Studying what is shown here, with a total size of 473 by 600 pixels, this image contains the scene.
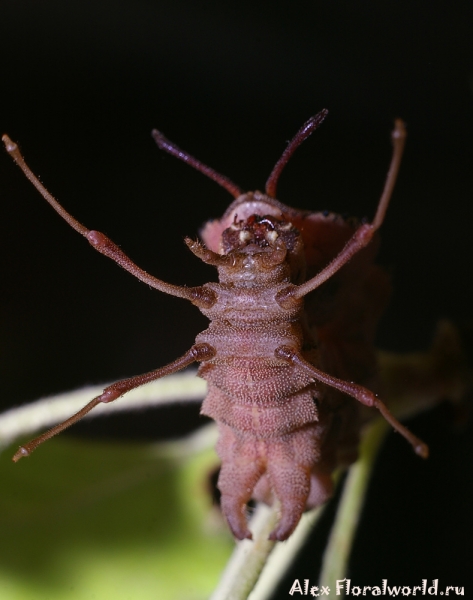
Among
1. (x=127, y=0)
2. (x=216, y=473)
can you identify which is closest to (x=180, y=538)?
(x=216, y=473)

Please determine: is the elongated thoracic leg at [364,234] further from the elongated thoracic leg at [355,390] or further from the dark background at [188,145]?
the dark background at [188,145]

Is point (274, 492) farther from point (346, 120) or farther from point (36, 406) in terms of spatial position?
point (346, 120)

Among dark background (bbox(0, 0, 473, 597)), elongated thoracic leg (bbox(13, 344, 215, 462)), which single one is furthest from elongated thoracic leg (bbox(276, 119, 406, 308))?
dark background (bbox(0, 0, 473, 597))

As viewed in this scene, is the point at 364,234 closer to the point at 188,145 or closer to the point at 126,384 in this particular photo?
the point at 126,384

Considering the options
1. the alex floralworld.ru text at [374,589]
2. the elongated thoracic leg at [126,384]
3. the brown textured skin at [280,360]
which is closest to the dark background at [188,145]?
the alex floralworld.ru text at [374,589]

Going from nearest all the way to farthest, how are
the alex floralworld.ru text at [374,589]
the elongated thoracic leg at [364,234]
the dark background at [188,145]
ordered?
the elongated thoracic leg at [364,234] < the alex floralworld.ru text at [374,589] < the dark background at [188,145]

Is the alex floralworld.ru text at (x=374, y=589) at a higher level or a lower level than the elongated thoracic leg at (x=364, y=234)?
lower

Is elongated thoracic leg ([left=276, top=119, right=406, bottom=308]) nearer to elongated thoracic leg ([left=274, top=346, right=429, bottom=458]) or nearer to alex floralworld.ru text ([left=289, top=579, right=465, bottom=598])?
elongated thoracic leg ([left=274, top=346, right=429, bottom=458])
